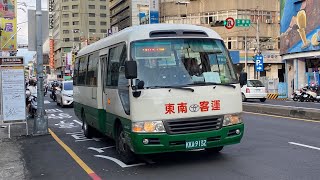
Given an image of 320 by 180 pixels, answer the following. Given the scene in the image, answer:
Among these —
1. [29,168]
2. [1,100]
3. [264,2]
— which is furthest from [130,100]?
[264,2]

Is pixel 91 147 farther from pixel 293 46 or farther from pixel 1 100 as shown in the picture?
pixel 293 46

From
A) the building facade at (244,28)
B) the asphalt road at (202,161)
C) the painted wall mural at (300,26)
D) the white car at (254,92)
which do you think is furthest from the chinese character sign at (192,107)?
the building facade at (244,28)

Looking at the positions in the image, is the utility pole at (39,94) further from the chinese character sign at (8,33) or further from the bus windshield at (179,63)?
the chinese character sign at (8,33)

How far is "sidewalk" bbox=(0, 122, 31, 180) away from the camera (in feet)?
25.9

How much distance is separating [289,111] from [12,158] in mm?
10959

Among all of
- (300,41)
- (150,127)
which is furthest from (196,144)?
(300,41)

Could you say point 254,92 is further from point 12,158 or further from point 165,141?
point 165,141

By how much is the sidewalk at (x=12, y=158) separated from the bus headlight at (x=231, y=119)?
3.86m

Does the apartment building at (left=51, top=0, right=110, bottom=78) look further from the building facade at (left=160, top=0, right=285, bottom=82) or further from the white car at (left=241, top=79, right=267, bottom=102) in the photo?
the white car at (left=241, top=79, right=267, bottom=102)

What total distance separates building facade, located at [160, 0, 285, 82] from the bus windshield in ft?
164

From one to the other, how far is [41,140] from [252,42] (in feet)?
168

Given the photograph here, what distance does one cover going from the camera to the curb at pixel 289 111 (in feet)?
48.8

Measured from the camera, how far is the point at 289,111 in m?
16.4

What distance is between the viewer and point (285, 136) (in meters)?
11.0
